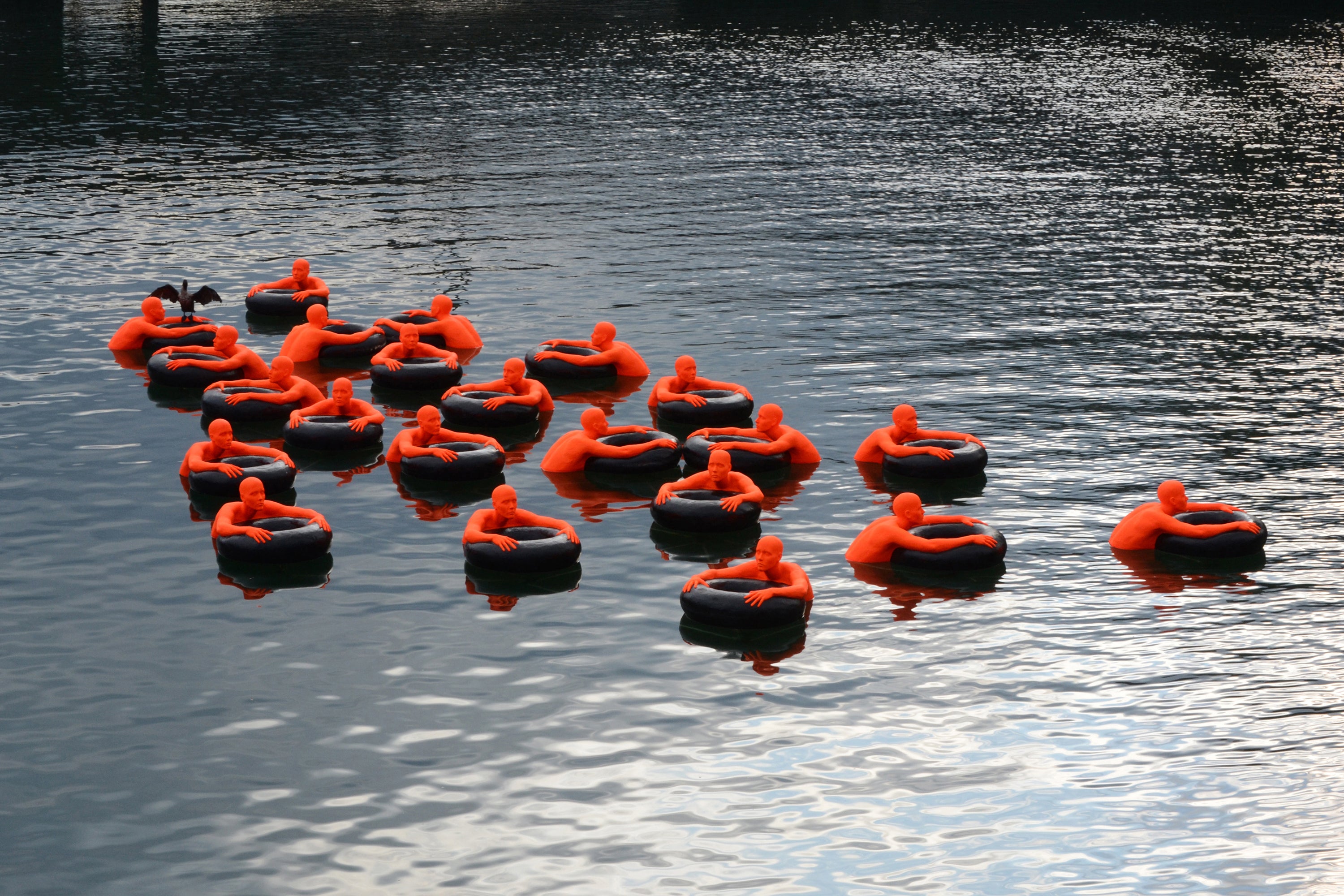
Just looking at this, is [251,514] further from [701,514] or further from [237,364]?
[237,364]

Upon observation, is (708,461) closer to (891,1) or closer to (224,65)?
(224,65)

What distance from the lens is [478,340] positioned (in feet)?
123

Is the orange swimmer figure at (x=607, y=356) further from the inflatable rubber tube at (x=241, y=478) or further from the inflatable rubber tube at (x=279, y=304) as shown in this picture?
the inflatable rubber tube at (x=241, y=478)

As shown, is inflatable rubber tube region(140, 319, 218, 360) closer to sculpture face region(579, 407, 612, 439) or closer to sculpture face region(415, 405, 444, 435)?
sculpture face region(415, 405, 444, 435)

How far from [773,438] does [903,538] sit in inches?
198

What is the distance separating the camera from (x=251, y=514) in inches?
1008

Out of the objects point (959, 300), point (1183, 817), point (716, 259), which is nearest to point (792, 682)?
point (1183, 817)

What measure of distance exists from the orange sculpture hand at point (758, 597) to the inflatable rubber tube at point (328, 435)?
1114 cm

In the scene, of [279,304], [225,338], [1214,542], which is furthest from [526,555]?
[279,304]

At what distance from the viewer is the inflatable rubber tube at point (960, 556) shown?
2462 cm

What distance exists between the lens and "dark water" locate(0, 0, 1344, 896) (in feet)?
58.5

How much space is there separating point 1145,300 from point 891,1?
76.3m

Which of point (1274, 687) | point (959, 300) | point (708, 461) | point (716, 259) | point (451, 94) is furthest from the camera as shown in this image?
point (451, 94)

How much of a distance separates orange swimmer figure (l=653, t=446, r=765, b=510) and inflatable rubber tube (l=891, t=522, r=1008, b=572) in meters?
2.97
